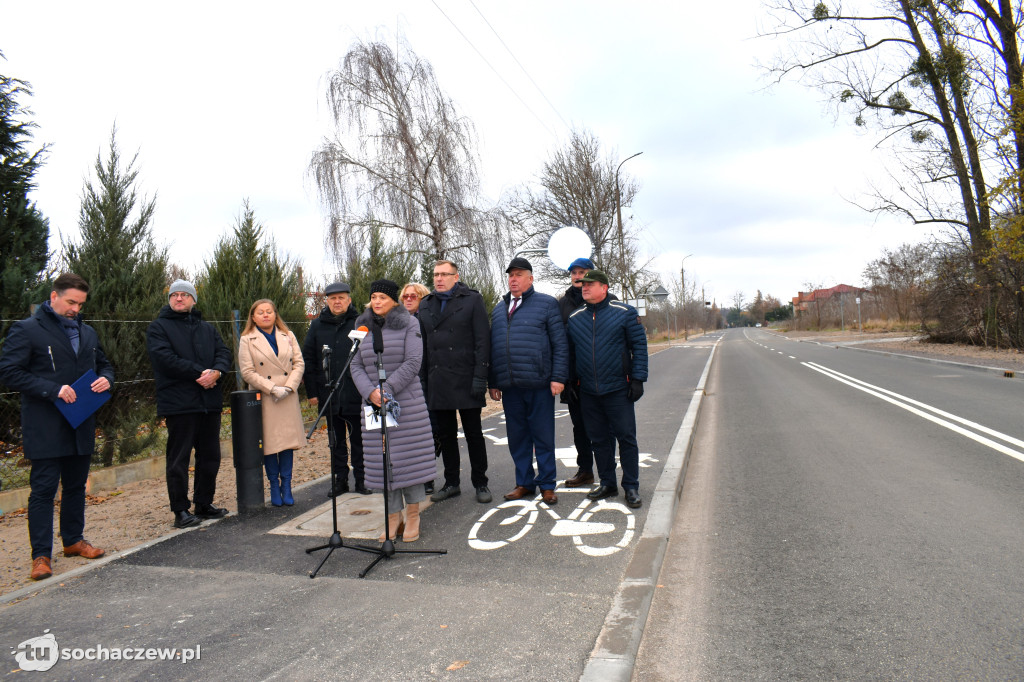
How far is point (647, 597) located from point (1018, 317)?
25159mm

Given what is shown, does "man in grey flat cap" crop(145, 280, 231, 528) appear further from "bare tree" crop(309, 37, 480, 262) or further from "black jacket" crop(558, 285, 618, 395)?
"bare tree" crop(309, 37, 480, 262)

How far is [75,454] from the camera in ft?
14.8

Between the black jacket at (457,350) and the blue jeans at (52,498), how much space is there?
2.71 metres

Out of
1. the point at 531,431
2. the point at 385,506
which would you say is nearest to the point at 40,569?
the point at 385,506

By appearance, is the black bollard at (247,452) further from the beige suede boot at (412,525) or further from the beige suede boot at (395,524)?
the beige suede boot at (412,525)

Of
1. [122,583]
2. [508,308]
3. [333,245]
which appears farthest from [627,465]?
[333,245]

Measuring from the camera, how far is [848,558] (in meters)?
4.07

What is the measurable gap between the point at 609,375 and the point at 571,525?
131cm

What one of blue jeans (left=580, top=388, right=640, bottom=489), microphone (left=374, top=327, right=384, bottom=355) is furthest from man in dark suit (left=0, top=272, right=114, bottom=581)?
blue jeans (left=580, top=388, right=640, bottom=489)

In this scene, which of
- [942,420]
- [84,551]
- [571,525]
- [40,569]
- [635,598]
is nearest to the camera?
[635,598]

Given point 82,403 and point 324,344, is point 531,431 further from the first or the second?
point 82,403

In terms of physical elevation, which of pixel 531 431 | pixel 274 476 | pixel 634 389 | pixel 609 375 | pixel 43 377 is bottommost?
pixel 274 476

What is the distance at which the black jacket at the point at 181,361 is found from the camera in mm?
5273

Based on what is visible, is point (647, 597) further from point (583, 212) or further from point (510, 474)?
point (583, 212)
